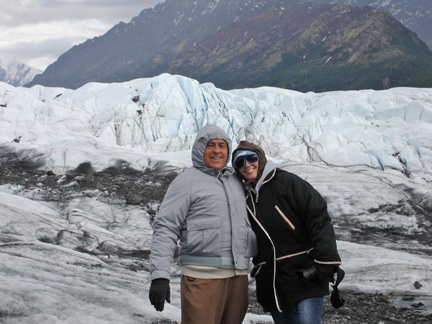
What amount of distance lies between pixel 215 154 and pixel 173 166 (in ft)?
34.6

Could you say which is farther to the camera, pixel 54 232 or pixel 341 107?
pixel 341 107

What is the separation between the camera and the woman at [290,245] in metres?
2.49

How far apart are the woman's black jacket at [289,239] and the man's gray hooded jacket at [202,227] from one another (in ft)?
0.48

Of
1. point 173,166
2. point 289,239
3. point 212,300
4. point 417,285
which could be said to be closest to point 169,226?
point 212,300

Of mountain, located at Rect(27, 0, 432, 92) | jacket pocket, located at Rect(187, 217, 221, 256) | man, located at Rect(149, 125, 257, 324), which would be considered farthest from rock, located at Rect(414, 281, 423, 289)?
mountain, located at Rect(27, 0, 432, 92)

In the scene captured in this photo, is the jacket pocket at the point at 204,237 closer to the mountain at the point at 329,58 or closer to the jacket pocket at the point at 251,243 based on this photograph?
the jacket pocket at the point at 251,243

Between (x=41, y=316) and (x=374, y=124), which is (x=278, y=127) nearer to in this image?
(x=374, y=124)

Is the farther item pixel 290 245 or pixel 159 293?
pixel 290 245

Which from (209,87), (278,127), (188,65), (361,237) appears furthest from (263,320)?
(188,65)

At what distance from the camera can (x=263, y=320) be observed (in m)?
4.19

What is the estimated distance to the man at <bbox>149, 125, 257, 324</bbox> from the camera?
251 centimetres

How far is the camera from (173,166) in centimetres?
1321

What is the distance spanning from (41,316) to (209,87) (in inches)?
1298

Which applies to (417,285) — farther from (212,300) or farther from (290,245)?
(212,300)
